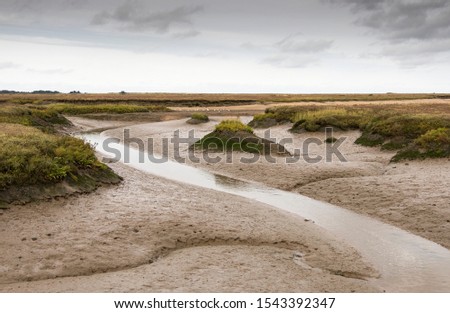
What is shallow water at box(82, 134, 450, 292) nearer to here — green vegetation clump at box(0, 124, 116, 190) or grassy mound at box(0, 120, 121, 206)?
grassy mound at box(0, 120, 121, 206)

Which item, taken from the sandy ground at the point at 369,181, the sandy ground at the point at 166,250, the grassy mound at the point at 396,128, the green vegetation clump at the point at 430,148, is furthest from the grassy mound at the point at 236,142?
the sandy ground at the point at 166,250

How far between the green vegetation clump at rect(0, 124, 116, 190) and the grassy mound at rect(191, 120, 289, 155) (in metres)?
10.9

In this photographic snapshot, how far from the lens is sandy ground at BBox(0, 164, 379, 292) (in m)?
9.20

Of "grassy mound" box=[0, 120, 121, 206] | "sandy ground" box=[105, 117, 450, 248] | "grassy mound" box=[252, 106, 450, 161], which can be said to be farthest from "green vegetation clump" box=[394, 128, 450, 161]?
"grassy mound" box=[0, 120, 121, 206]

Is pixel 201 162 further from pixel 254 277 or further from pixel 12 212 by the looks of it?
pixel 254 277

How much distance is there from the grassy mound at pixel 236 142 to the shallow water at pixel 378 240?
6.60 m

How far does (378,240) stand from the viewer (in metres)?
13.0

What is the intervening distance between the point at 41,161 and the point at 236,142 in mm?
15290

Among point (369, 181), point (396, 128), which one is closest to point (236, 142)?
point (396, 128)

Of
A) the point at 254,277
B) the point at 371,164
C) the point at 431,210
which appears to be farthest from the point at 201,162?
the point at 254,277

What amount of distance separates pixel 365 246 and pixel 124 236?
20.8 ft

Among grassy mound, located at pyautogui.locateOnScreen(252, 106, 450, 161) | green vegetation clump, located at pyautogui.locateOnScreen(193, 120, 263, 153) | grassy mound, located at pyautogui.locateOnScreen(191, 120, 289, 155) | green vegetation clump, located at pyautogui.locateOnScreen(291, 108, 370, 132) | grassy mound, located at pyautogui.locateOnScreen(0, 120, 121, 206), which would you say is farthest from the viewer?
green vegetation clump, located at pyautogui.locateOnScreen(291, 108, 370, 132)

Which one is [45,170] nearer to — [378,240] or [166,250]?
[166,250]
